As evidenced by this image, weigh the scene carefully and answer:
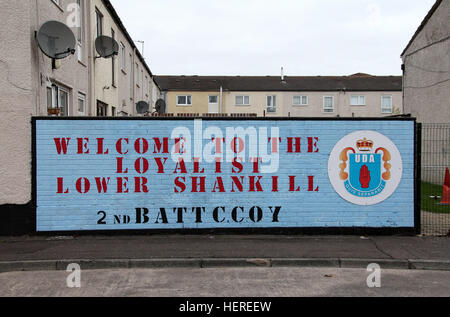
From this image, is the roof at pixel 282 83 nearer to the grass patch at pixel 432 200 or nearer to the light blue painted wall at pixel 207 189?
the grass patch at pixel 432 200

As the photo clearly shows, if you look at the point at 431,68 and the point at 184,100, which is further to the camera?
the point at 184,100

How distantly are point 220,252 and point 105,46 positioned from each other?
8366mm

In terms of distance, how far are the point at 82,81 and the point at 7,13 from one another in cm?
409

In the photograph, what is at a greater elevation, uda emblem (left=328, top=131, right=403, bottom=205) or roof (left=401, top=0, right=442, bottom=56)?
roof (left=401, top=0, right=442, bottom=56)

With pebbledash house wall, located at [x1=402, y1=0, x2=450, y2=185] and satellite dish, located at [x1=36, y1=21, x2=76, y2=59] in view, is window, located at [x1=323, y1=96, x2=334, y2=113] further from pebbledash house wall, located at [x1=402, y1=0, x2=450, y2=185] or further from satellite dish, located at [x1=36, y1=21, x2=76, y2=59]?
satellite dish, located at [x1=36, y1=21, x2=76, y2=59]

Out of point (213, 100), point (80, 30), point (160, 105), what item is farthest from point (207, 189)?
point (213, 100)

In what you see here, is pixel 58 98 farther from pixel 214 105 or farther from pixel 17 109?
pixel 214 105

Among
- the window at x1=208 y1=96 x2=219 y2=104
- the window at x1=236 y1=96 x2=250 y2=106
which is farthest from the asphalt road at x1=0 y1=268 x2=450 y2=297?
the window at x1=208 y1=96 x2=219 y2=104

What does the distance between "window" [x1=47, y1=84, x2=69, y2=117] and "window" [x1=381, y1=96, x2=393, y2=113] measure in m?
41.0

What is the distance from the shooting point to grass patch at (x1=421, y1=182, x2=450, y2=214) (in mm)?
11164

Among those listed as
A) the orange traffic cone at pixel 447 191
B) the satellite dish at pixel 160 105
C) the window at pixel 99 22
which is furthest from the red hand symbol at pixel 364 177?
the satellite dish at pixel 160 105

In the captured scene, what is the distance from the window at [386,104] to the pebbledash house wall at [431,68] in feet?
83.5

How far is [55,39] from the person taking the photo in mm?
8742
